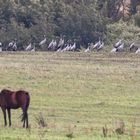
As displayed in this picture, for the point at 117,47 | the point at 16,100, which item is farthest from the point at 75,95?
the point at 117,47

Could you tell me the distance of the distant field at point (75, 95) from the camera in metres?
19.7

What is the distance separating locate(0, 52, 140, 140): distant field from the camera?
1970 cm

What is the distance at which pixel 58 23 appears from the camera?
71375 mm

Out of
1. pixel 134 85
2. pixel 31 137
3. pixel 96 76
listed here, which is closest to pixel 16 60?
pixel 96 76

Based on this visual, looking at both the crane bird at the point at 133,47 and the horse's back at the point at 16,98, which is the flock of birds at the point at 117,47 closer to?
the crane bird at the point at 133,47

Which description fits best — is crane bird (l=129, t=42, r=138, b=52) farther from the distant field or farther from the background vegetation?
the distant field

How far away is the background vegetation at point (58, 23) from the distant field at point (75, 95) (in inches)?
817

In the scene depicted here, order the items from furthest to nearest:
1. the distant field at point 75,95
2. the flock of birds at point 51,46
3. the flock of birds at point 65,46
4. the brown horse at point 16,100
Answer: the flock of birds at point 51,46 → the flock of birds at point 65,46 → the brown horse at point 16,100 → the distant field at point 75,95

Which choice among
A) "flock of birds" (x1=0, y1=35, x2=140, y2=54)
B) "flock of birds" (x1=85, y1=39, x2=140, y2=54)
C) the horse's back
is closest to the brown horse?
the horse's back

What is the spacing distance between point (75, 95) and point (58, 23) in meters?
41.5

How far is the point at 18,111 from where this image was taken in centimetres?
2561

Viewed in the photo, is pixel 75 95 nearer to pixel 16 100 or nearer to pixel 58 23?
pixel 16 100

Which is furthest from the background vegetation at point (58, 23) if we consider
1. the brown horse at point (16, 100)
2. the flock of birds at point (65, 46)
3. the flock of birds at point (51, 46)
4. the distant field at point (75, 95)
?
the brown horse at point (16, 100)

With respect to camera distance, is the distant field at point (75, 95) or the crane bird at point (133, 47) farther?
the crane bird at point (133, 47)
